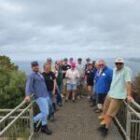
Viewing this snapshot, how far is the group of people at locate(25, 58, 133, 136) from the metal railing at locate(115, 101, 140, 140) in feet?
0.94

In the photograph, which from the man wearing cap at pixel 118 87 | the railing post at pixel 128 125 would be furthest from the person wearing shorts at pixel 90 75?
the railing post at pixel 128 125

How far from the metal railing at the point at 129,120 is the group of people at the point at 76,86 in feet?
0.94

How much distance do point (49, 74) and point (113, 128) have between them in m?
2.24

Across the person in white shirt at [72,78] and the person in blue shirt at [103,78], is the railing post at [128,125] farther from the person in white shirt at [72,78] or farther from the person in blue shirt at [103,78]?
the person in white shirt at [72,78]

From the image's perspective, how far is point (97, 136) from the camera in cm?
1141

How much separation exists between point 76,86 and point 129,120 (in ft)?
26.0

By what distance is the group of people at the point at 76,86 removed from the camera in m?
10.7

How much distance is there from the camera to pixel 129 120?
10156mm

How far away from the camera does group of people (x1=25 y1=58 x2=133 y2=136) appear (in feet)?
35.2

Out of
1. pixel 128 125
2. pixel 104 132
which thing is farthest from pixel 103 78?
pixel 128 125

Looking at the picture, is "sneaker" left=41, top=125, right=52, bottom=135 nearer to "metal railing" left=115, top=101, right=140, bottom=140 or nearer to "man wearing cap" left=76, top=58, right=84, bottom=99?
"metal railing" left=115, top=101, right=140, bottom=140

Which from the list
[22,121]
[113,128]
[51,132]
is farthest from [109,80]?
[22,121]

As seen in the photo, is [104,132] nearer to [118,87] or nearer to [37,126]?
[118,87]

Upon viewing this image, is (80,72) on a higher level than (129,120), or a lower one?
higher
